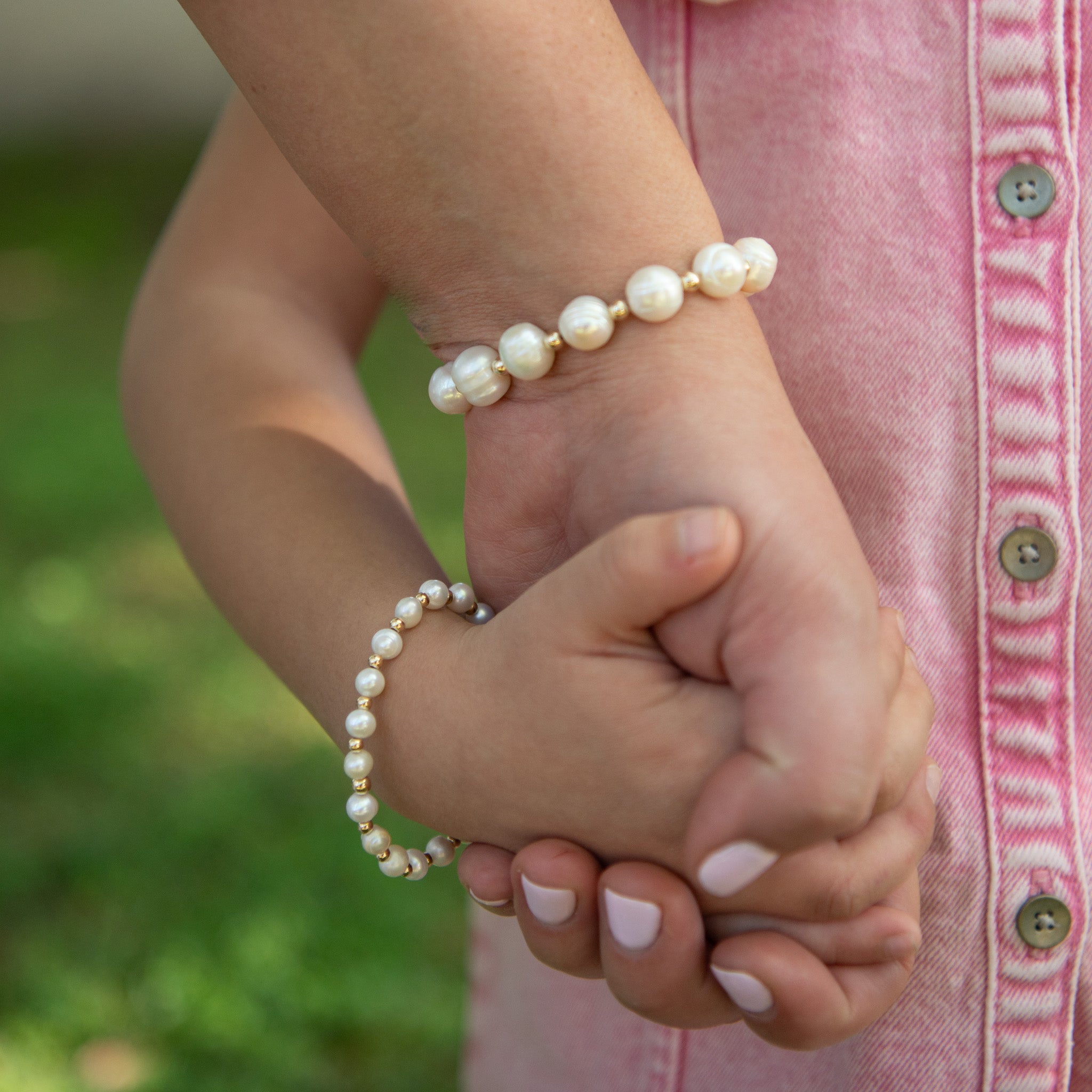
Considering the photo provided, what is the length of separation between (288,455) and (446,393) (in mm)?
262

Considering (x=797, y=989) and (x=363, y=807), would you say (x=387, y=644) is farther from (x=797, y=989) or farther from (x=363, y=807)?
(x=797, y=989)

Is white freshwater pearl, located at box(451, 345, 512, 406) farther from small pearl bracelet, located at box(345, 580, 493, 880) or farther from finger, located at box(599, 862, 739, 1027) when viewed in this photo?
finger, located at box(599, 862, 739, 1027)

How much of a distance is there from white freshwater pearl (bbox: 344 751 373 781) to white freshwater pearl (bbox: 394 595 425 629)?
0.11 metres

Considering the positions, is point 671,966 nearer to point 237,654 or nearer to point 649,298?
point 649,298

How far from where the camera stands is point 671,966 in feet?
2.39

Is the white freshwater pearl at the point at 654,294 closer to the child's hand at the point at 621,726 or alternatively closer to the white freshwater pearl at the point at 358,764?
the child's hand at the point at 621,726

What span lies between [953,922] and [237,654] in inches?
96.7

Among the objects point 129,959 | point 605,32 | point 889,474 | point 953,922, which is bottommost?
point 129,959

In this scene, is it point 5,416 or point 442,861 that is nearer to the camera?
point 442,861

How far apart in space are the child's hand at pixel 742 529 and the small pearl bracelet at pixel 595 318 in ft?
0.05

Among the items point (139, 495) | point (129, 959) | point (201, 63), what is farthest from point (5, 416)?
point (201, 63)

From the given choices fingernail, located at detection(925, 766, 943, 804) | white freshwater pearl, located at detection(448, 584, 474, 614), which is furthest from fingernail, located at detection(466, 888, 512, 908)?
fingernail, located at detection(925, 766, 943, 804)

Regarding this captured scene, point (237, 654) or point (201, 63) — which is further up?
point (201, 63)

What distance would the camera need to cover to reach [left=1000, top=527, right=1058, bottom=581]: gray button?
2.89 ft
